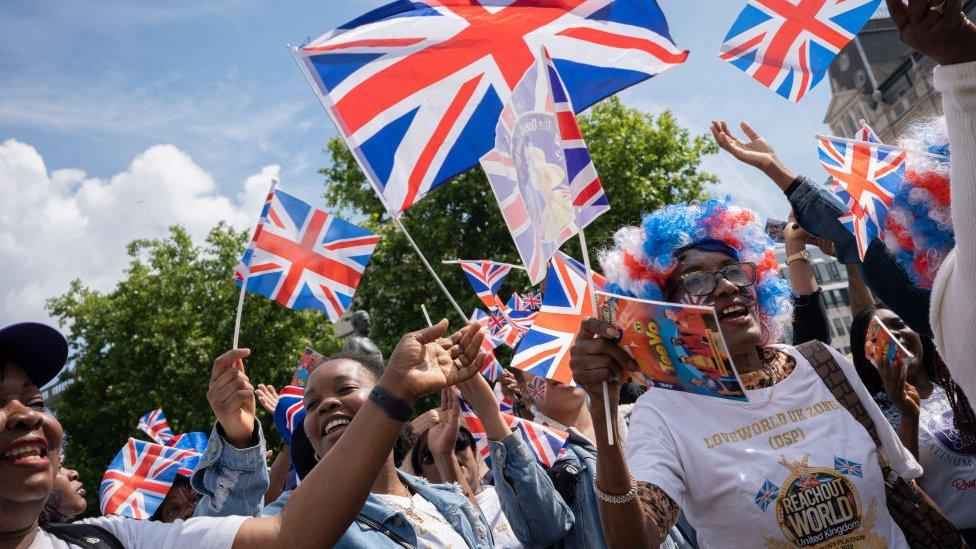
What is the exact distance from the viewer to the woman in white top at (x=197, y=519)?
5.71 feet

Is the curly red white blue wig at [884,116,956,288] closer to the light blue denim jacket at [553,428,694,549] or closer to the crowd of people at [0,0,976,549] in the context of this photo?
the crowd of people at [0,0,976,549]

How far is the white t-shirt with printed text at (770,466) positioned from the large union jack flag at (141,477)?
4684 millimetres

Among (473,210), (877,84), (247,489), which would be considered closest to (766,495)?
(247,489)

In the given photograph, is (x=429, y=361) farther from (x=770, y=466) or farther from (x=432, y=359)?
(x=770, y=466)

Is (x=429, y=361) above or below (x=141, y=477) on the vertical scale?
above

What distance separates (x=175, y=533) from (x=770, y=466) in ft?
5.31

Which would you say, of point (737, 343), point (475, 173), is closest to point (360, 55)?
point (737, 343)

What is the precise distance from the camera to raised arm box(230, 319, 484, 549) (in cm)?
174

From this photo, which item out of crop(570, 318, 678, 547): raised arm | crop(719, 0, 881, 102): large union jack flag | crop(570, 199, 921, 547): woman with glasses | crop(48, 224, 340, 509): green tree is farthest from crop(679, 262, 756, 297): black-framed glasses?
crop(48, 224, 340, 509): green tree

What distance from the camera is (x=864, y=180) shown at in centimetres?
312

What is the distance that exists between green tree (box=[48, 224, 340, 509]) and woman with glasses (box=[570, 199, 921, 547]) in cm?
2036

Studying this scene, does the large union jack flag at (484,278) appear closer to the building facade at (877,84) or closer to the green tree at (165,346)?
the green tree at (165,346)

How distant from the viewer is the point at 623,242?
9.62ft

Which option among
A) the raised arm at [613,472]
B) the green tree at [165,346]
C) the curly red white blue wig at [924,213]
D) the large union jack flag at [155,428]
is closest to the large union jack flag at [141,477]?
the large union jack flag at [155,428]
